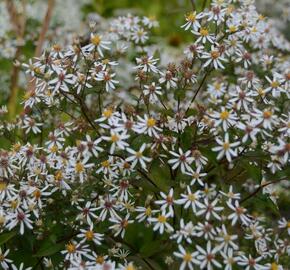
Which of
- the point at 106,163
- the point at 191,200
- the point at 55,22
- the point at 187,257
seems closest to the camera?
the point at 187,257

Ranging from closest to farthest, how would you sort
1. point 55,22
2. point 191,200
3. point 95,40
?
point 191,200, point 95,40, point 55,22

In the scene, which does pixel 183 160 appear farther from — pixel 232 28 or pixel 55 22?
pixel 55 22

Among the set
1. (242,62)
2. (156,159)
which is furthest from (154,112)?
(156,159)

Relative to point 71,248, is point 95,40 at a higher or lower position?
higher

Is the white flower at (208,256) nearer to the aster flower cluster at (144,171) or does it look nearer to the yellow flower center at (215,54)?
the aster flower cluster at (144,171)

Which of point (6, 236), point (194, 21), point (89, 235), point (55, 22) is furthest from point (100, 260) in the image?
point (55, 22)

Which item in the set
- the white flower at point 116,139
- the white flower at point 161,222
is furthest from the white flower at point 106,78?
the white flower at point 161,222

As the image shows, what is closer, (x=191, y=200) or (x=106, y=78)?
(x=191, y=200)

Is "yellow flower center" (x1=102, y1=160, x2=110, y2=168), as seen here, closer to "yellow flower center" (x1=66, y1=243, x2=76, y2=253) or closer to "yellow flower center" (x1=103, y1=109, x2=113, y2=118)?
"yellow flower center" (x1=103, y1=109, x2=113, y2=118)

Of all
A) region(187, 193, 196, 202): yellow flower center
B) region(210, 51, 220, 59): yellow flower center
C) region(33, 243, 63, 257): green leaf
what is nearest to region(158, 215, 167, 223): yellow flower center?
region(187, 193, 196, 202): yellow flower center
